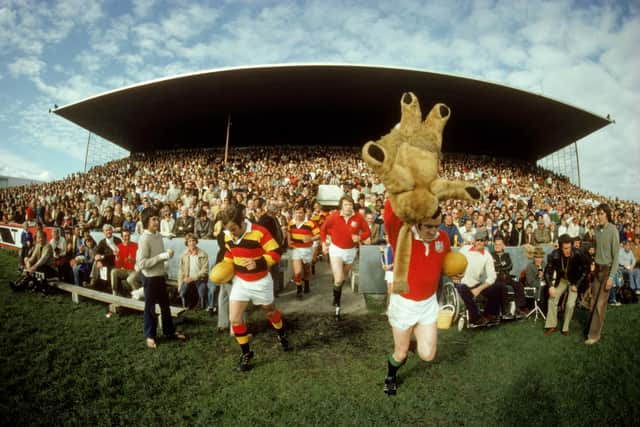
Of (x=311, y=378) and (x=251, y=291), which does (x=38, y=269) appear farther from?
(x=311, y=378)

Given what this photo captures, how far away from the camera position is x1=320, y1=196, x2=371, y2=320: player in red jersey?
5.81 meters

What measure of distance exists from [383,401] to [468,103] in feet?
80.4

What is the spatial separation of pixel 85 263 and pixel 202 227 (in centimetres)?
268

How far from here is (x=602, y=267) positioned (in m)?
4.84

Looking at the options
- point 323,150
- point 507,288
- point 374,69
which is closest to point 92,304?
point 507,288

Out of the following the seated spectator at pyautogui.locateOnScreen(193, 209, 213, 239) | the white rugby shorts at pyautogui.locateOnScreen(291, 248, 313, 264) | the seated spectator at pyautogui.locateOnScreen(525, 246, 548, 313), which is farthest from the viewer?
the seated spectator at pyautogui.locateOnScreen(193, 209, 213, 239)

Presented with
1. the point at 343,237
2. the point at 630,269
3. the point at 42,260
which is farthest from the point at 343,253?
the point at 630,269

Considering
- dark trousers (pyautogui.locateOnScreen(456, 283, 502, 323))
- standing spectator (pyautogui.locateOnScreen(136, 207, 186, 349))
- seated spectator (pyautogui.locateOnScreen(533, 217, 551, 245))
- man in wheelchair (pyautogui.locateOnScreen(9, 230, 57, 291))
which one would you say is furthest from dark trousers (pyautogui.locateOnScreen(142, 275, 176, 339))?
seated spectator (pyautogui.locateOnScreen(533, 217, 551, 245))

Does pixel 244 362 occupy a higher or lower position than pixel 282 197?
lower

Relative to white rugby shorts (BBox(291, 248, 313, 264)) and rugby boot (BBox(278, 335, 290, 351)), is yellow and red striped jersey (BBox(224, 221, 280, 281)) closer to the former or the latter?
rugby boot (BBox(278, 335, 290, 351))

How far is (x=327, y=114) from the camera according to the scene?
2570 cm

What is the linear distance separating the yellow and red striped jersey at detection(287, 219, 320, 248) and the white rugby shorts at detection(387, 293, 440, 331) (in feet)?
13.3

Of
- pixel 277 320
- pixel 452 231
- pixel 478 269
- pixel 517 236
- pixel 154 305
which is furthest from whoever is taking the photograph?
pixel 517 236

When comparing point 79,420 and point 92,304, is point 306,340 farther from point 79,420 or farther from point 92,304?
point 92,304
